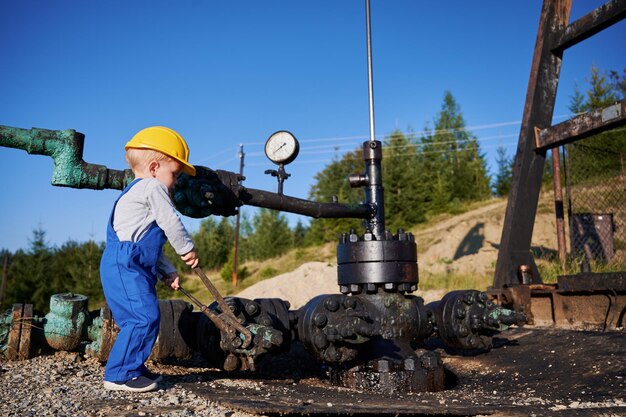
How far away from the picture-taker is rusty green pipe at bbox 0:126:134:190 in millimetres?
3125

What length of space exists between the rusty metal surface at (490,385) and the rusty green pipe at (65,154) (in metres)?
1.26

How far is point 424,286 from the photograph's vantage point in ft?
39.1

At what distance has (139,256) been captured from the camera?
2.69m

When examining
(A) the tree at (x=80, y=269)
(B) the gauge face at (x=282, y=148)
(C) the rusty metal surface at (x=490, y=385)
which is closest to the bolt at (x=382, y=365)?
(C) the rusty metal surface at (x=490, y=385)

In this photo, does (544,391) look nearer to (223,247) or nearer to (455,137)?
Answer: (223,247)

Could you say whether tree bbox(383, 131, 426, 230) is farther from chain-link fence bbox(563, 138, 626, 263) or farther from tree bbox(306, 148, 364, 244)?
chain-link fence bbox(563, 138, 626, 263)

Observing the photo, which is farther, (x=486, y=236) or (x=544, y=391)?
(x=486, y=236)

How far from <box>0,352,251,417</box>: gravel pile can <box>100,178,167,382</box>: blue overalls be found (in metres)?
0.13

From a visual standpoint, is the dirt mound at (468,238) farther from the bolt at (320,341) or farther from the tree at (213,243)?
the tree at (213,243)

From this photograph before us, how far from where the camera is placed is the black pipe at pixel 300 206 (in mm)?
3565

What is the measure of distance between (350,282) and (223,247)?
33.4m

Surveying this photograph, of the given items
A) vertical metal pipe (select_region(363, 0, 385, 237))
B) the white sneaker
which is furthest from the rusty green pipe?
vertical metal pipe (select_region(363, 0, 385, 237))

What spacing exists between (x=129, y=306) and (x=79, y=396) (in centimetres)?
44

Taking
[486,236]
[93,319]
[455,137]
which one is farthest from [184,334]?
[455,137]
